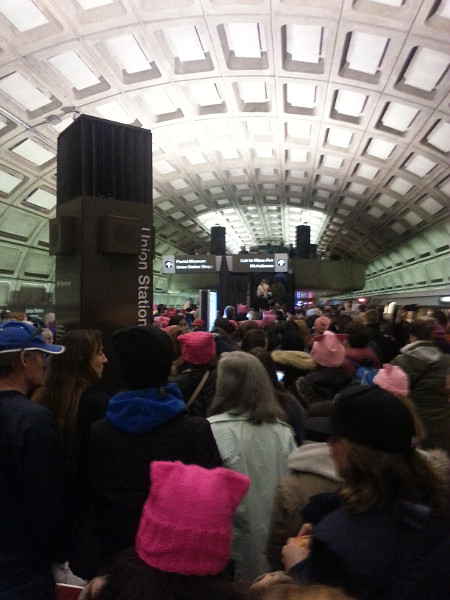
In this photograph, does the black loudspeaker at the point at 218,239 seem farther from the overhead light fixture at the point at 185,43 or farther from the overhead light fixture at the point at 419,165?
the overhead light fixture at the point at 185,43

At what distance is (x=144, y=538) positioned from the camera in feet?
4.17

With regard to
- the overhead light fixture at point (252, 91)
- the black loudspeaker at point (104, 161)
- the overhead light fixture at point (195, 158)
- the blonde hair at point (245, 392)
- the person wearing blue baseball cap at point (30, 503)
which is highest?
the overhead light fixture at point (252, 91)

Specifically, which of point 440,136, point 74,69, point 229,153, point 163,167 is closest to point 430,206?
point 440,136

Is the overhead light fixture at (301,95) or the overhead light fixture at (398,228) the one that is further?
the overhead light fixture at (398,228)

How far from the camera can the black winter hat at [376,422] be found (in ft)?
4.72

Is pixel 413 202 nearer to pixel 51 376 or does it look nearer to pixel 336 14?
pixel 336 14

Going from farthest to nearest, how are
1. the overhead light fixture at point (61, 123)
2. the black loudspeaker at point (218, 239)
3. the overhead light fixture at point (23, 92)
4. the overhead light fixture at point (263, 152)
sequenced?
the black loudspeaker at point (218, 239), the overhead light fixture at point (263, 152), the overhead light fixture at point (61, 123), the overhead light fixture at point (23, 92)

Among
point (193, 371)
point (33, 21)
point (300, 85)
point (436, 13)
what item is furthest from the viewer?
point (300, 85)

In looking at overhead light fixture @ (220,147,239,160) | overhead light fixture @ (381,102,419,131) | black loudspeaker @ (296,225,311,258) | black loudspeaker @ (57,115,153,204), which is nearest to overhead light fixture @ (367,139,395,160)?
overhead light fixture @ (381,102,419,131)

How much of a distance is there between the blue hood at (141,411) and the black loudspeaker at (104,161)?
2.95 metres

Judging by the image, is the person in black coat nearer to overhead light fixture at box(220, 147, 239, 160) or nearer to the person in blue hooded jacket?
the person in blue hooded jacket

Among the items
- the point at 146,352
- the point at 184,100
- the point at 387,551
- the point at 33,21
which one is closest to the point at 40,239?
the point at 184,100

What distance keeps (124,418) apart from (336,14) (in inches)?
339

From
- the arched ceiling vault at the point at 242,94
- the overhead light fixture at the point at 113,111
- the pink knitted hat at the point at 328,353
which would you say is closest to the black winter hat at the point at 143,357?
the pink knitted hat at the point at 328,353
